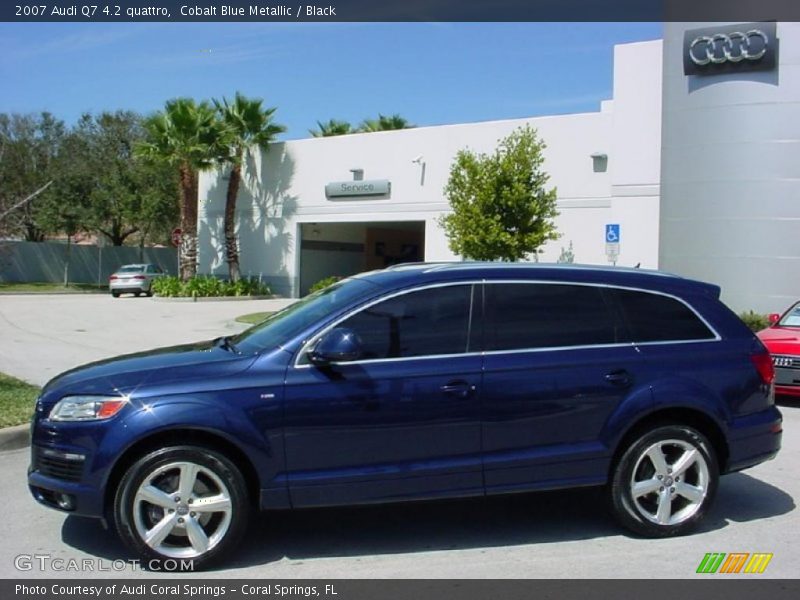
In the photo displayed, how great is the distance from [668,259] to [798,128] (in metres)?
4.65

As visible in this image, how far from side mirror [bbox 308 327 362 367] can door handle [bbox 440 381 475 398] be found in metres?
0.58

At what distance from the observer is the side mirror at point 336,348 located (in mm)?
4941

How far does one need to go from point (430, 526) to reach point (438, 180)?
25799 mm

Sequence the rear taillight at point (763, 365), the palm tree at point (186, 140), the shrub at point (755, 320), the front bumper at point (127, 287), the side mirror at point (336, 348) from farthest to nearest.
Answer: the front bumper at point (127, 287), the palm tree at point (186, 140), the shrub at point (755, 320), the rear taillight at point (763, 365), the side mirror at point (336, 348)

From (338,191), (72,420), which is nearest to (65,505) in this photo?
(72,420)

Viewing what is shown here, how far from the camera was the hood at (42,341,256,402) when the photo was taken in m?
4.95

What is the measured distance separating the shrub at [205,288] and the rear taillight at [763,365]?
30.1 meters

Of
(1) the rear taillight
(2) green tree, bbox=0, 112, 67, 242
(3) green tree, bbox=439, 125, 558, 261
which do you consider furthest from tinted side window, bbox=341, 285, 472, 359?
(2) green tree, bbox=0, 112, 67, 242

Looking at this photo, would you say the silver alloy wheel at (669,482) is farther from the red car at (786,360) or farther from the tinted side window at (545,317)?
the red car at (786,360)

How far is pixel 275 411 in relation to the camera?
4922mm

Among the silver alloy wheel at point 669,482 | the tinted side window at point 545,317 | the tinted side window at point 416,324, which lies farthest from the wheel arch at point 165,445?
the silver alloy wheel at point 669,482

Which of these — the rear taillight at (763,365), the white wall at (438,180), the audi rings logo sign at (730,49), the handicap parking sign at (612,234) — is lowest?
the rear taillight at (763,365)

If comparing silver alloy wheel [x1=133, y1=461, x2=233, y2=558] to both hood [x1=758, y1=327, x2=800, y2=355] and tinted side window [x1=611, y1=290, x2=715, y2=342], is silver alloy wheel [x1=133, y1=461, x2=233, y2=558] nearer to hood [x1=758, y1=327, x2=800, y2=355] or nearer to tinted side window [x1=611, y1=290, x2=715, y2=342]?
tinted side window [x1=611, y1=290, x2=715, y2=342]

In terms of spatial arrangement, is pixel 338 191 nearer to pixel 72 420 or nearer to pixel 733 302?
pixel 733 302
